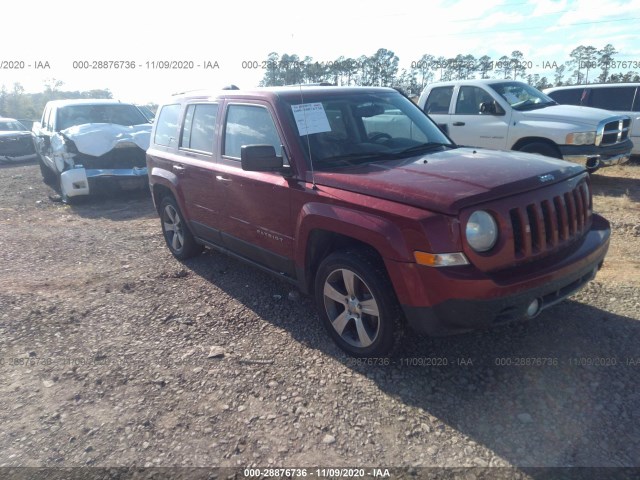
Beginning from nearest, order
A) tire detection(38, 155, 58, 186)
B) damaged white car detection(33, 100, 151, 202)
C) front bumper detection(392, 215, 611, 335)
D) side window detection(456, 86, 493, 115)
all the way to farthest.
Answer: front bumper detection(392, 215, 611, 335), side window detection(456, 86, 493, 115), damaged white car detection(33, 100, 151, 202), tire detection(38, 155, 58, 186)

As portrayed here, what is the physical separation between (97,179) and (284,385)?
24.6ft

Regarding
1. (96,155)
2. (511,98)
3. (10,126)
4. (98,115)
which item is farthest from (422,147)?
(10,126)

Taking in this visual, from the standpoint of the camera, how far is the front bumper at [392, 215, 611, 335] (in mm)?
2789

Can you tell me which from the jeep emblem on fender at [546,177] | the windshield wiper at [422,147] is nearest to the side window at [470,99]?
the windshield wiper at [422,147]

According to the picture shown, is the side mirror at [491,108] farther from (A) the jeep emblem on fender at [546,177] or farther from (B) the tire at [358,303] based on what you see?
(B) the tire at [358,303]

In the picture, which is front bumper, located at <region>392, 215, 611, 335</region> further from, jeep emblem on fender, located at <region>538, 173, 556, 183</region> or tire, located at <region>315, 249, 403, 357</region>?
jeep emblem on fender, located at <region>538, 173, 556, 183</region>

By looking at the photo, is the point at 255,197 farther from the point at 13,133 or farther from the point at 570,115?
the point at 13,133

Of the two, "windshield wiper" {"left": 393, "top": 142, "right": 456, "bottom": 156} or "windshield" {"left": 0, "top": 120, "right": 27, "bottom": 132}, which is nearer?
"windshield wiper" {"left": 393, "top": 142, "right": 456, "bottom": 156}

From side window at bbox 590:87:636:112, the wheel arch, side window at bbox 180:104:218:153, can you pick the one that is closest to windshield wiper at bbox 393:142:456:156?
the wheel arch

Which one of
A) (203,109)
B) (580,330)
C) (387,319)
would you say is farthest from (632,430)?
(203,109)

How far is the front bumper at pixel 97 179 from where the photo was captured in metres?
9.19

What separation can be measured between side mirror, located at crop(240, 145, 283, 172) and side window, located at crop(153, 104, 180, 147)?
205cm

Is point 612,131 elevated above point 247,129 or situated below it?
below

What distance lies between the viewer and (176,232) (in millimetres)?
5844
